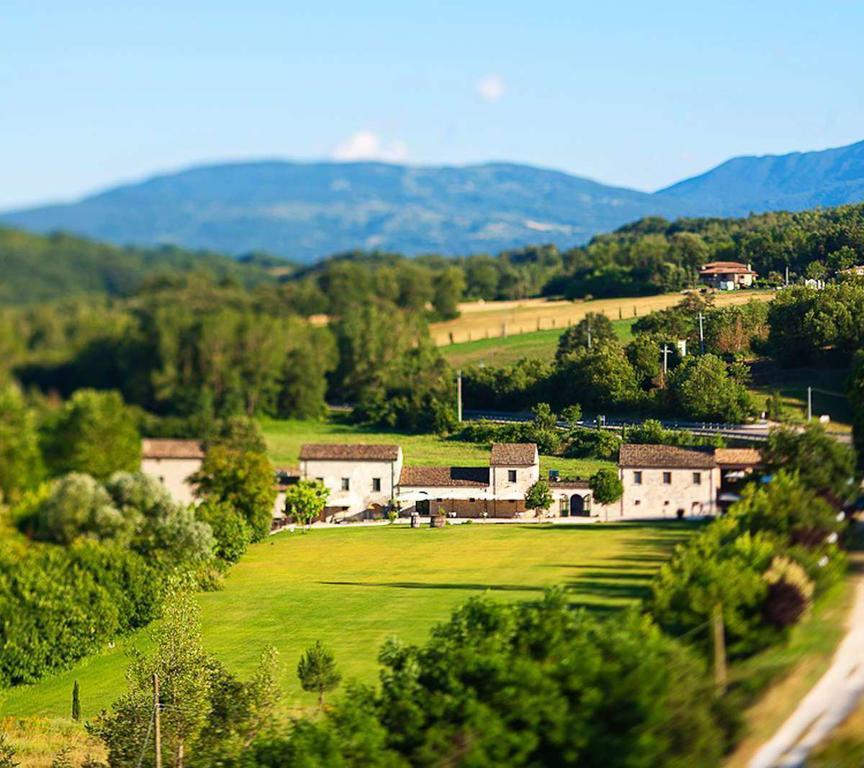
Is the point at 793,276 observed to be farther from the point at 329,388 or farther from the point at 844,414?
the point at 329,388

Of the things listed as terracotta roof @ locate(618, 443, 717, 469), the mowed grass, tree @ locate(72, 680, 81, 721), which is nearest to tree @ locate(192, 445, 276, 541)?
the mowed grass

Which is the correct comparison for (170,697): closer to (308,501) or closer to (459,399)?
(308,501)

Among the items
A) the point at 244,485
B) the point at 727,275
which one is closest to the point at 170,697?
the point at 727,275

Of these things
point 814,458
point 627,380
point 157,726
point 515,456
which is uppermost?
point 627,380

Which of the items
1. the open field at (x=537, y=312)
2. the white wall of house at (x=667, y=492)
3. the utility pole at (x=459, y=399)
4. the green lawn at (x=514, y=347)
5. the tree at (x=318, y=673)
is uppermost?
the open field at (x=537, y=312)

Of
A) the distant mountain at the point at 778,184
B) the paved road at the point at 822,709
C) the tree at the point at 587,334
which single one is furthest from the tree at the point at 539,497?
the distant mountain at the point at 778,184

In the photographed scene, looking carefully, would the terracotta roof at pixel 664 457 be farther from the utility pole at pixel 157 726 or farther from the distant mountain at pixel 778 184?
the utility pole at pixel 157 726

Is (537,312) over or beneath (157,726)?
over
